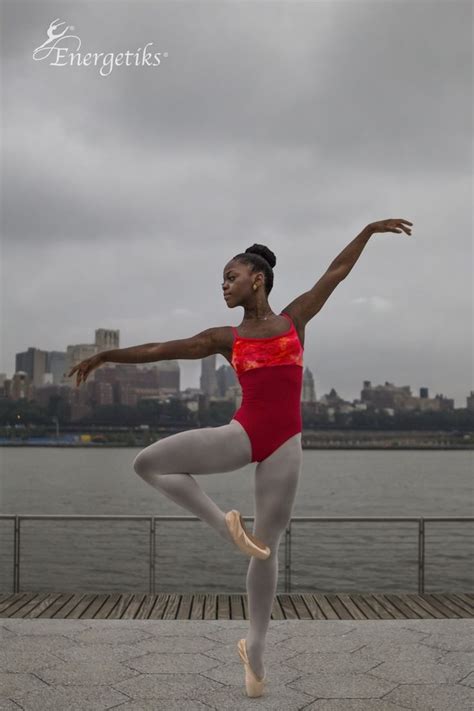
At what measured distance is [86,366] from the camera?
422 centimetres

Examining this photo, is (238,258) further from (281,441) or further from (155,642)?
(155,642)

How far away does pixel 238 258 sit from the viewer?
434 centimetres

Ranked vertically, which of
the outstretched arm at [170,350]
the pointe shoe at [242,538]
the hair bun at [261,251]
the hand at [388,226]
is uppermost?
the hand at [388,226]

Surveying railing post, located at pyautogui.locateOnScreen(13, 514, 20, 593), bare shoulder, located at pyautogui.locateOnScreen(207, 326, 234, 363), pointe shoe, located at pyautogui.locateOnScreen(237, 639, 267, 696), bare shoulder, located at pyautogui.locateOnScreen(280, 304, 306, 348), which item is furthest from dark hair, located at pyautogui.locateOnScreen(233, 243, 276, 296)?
railing post, located at pyautogui.locateOnScreen(13, 514, 20, 593)

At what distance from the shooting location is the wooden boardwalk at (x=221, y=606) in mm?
6414

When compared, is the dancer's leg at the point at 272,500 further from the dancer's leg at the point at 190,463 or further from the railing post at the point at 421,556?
the railing post at the point at 421,556

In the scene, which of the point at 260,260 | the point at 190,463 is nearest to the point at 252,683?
the point at 190,463

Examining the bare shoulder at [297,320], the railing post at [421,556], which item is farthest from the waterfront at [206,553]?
the bare shoulder at [297,320]

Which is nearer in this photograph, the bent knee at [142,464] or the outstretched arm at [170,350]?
the bent knee at [142,464]

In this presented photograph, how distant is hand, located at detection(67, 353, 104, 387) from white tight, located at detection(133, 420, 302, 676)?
57 centimetres

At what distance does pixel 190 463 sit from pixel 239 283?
1008 millimetres

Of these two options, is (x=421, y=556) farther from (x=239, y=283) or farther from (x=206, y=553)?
(x=206, y=553)

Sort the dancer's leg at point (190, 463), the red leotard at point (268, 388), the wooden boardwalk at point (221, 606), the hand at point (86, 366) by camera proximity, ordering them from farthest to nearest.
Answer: the wooden boardwalk at point (221, 606) → the hand at point (86, 366) → the red leotard at point (268, 388) → the dancer's leg at point (190, 463)

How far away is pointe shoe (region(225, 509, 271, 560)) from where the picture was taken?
3.66m
